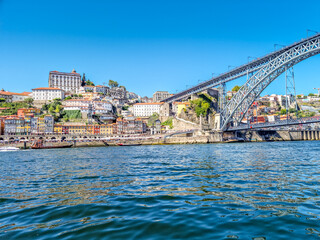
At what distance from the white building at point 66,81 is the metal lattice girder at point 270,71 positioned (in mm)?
62078

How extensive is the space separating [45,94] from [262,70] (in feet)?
206

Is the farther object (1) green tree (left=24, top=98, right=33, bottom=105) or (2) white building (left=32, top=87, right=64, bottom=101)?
(2) white building (left=32, top=87, right=64, bottom=101)

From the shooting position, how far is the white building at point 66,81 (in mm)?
82938

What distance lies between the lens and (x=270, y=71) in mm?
32688

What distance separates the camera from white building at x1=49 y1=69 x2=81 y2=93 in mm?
82938

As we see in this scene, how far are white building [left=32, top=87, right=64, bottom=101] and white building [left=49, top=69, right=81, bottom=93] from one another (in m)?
10.7

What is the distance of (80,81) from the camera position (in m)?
88.2

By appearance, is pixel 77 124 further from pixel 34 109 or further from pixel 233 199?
pixel 233 199

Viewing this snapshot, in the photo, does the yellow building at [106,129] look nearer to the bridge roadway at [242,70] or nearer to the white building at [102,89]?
the bridge roadway at [242,70]

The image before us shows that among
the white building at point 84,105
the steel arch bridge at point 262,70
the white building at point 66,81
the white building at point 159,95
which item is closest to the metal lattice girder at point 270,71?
the steel arch bridge at point 262,70

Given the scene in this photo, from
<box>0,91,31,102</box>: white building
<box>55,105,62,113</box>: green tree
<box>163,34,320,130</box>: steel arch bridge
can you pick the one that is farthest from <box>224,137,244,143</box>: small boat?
<box>0,91,31,102</box>: white building

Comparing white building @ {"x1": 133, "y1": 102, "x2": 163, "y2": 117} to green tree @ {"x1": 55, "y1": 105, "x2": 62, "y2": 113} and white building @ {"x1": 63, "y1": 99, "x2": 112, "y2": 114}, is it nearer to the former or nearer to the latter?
white building @ {"x1": 63, "y1": 99, "x2": 112, "y2": 114}

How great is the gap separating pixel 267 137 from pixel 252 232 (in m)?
51.1

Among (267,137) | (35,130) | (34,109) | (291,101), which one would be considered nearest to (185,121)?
(267,137)
